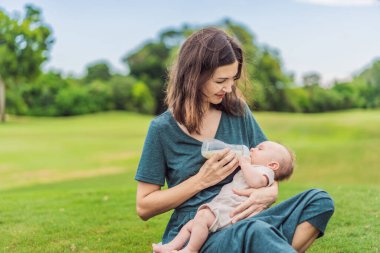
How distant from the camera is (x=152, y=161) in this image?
2.67 metres

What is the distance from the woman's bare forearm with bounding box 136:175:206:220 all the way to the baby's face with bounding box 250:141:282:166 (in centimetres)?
27

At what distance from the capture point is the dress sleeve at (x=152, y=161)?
2664 millimetres

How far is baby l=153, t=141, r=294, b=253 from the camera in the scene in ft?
8.04

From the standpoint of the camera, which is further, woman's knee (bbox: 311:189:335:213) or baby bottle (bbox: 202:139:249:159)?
baby bottle (bbox: 202:139:249:159)

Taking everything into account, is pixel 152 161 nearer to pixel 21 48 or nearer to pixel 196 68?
pixel 196 68

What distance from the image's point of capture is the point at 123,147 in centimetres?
1748

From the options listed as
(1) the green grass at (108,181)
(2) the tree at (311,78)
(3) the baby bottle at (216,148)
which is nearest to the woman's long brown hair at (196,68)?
(3) the baby bottle at (216,148)

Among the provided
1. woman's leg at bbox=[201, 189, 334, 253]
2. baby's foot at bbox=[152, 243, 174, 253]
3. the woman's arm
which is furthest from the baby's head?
baby's foot at bbox=[152, 243, 174, 253]

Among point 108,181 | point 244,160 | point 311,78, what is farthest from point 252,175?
point 311,78

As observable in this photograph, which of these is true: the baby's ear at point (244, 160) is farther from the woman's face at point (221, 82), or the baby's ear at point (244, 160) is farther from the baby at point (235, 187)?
the woman's face at point (221, 82)

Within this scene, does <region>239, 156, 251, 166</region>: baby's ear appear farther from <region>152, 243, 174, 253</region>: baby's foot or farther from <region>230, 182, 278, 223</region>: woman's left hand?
<region>152, 243, 174, 253</region>: baby's foot

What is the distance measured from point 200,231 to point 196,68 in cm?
69

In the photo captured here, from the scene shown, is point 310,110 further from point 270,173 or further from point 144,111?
point 270,173

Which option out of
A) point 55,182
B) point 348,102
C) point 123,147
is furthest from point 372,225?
point 348,102
